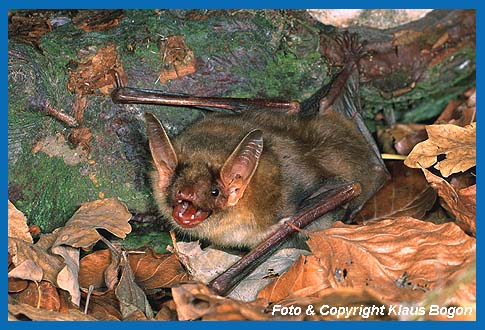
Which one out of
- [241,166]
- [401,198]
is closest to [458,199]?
[401,198]

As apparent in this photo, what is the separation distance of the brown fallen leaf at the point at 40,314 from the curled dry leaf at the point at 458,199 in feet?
8.01

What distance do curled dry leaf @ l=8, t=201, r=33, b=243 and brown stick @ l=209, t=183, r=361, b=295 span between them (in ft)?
3.93

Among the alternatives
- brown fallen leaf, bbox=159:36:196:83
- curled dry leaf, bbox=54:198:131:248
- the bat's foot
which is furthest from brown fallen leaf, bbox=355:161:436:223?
curled dry leaf, bbox=54:198:131:248

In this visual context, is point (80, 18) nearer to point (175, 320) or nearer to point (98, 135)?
point (98, 135)

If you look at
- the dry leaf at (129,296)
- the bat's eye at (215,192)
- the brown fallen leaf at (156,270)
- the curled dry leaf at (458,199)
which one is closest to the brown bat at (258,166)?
the bat's eye at (215,192)

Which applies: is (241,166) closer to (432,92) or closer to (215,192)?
(215,192)

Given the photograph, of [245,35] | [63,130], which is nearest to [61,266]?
[63,130]

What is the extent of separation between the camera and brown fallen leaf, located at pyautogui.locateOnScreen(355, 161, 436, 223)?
5.45m

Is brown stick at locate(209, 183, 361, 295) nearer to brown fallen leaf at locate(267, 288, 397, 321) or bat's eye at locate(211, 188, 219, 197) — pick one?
bat's eye at locate(211, 188, 219, 197)

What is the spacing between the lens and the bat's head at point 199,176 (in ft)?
14.8

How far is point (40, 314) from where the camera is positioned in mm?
3832

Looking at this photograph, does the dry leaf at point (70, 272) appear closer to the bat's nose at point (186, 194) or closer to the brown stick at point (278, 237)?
the bat's nose at point (186, 194)

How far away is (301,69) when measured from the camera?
5.81 meters

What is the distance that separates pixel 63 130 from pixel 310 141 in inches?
72.4
